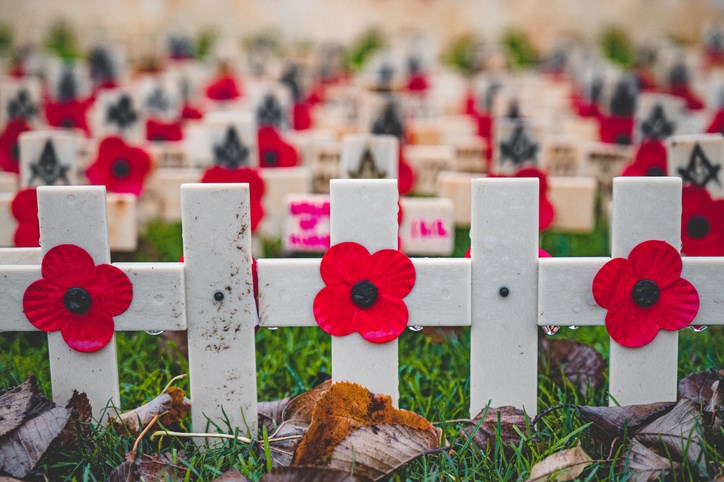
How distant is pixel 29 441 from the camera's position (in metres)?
1.57

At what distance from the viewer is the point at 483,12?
12586mm

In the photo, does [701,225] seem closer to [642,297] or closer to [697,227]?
[697,227]

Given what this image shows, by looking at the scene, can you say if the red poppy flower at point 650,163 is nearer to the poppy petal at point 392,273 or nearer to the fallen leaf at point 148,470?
the poppy petal at point 392,273

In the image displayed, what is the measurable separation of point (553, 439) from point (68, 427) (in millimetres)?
995

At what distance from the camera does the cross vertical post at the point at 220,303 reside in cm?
163

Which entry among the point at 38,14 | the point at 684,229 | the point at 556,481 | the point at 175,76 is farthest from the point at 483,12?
the point at 556,481

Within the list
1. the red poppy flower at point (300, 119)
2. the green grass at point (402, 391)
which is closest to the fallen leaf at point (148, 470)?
the green grass at point (402, 391)

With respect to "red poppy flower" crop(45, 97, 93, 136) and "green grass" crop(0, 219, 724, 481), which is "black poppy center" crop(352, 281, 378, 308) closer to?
"green grass" crop(0, 219, 724, 481)

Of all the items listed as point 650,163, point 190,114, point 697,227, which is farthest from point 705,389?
point 190,114

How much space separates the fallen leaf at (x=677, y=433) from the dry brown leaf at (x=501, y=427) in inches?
9.2

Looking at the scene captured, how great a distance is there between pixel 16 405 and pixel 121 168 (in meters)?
1.55

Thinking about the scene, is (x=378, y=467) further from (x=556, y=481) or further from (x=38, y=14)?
(x=38, y=14)

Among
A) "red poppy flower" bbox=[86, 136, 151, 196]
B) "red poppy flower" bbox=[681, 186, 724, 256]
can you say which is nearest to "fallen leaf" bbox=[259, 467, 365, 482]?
"red poppy flower" bbox=[681, 186, 724, 256]

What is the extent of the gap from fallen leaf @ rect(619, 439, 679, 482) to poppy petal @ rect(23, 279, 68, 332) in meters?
1.16
